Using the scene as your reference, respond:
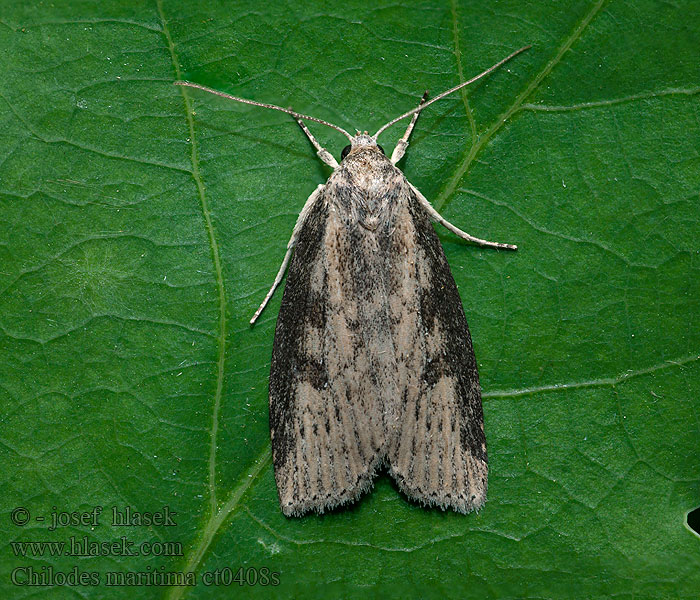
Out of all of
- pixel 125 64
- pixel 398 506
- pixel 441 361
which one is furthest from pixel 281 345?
pixel 125 64

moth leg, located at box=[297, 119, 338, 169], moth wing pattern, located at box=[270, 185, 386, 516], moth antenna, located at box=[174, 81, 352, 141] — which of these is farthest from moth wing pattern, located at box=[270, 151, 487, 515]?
moth antenna, located at box=[174, 81, 352, 141]

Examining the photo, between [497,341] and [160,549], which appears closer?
[160,549]

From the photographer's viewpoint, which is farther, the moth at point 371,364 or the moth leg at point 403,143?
the moth leg at point 403,143

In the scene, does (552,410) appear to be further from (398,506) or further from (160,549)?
(160,549)

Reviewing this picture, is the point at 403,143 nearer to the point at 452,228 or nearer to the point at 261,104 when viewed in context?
the point at 452,228

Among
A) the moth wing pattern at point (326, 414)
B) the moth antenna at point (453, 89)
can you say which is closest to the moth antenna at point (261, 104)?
the moth antenna at point (453, 89)

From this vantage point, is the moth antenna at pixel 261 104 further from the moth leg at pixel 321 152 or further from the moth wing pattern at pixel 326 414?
the moth wing pattern at pixel 326 414
